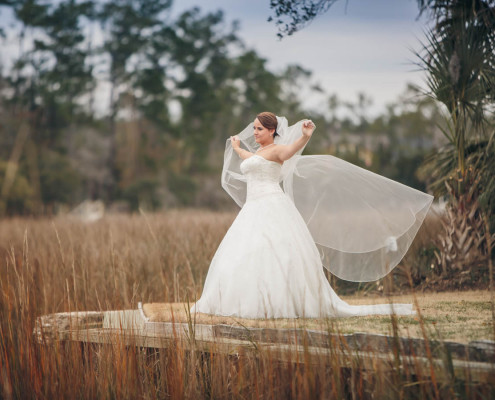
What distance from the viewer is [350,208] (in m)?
5.08

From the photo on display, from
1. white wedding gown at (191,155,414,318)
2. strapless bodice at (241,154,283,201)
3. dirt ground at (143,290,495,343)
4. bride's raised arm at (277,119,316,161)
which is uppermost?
bride's raised arm at (277,119,316,161)

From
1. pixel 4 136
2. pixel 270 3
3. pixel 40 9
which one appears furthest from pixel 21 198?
pixel 270 3

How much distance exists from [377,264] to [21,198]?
57.0 ft

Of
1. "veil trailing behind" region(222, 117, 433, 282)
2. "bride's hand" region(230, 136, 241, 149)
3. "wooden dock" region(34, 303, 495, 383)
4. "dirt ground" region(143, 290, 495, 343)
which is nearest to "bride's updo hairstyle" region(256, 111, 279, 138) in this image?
"veil trailing behind" region(222, 117, 433, 282)

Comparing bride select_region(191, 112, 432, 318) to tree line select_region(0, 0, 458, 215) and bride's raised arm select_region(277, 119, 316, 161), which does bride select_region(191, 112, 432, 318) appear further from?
tree line select_region(0, 0, 458, 215)

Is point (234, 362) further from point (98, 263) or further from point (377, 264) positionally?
point (98, 263)

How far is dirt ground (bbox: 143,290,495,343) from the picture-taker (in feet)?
11.1

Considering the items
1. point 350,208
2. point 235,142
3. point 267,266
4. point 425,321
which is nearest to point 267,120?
point 235,142

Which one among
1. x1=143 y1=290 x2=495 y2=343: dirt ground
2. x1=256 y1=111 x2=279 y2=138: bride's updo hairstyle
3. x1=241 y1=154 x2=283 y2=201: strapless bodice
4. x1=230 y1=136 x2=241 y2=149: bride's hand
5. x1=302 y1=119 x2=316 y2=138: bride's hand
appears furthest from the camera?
x1=230 y1=136 x2=241 y2=149: bride's hand

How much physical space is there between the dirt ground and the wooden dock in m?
0.08

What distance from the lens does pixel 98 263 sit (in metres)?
6.73

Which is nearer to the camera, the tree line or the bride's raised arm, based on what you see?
the bride's raised arm

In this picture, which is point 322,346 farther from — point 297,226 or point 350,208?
point 350,208

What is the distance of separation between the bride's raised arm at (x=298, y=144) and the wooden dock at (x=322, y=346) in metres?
1.63
